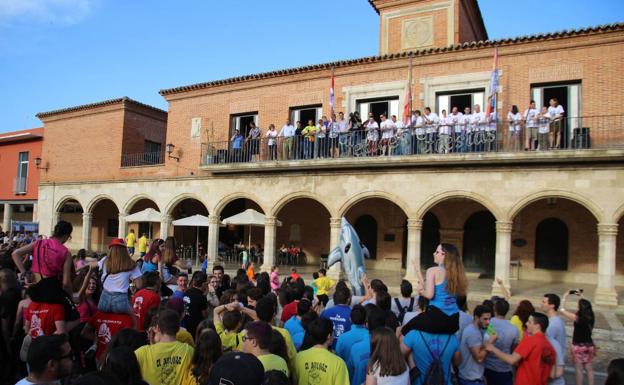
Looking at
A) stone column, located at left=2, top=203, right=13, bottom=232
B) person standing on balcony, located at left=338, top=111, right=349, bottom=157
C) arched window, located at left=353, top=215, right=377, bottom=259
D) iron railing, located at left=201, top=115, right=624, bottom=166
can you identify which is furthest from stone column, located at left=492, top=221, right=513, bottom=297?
stone column, located at left=2, top=203, right=13, bottom=232

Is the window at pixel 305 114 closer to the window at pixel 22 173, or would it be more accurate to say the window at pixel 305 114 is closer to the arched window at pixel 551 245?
the arched window at pixel 551 245

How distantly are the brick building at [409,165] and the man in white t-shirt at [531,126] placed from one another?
0.57 metres

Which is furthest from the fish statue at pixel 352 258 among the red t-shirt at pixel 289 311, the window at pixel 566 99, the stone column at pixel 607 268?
the window at pixel 566 99

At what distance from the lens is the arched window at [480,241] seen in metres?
17.7

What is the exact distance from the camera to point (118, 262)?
487 cm

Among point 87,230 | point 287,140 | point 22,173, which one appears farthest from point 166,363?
point 22,173

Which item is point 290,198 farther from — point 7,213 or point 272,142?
point 7,213

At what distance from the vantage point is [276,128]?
18.8m

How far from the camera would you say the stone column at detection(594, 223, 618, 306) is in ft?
40.2

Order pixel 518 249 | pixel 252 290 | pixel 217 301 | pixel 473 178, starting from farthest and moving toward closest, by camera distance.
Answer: pixel 518 249 → pixel 473 178 → pixel 217 301 → pixel 252 290

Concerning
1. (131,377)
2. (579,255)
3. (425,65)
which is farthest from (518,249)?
(131,377)

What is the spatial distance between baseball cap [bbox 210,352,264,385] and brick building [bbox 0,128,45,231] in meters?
26.9

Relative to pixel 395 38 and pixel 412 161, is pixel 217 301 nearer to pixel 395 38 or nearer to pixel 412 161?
pixel 412 161

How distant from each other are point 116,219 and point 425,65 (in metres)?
18.6
